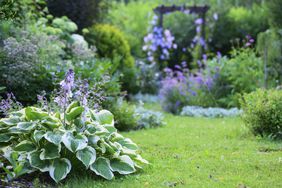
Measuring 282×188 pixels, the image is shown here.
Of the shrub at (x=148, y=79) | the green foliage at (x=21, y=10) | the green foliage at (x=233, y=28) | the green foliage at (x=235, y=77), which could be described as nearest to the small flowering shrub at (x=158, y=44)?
the shrub at (x=148, y=79)

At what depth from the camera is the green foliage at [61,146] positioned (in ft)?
15.1

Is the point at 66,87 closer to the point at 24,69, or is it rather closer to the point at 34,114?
the point at 34,114

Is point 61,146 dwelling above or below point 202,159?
above

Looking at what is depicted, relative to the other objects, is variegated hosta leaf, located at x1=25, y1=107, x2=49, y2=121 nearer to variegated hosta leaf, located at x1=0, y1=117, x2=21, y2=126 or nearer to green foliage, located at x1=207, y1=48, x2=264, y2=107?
variegated hosta leaf, located at x1=0, y1=117, x2=21, y2=126

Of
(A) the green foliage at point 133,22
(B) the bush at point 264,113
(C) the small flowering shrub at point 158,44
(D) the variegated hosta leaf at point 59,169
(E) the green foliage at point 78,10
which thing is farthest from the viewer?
(A) the green foliage at point 133,22

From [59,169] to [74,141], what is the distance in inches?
11.6

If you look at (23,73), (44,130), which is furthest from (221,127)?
(44,130)

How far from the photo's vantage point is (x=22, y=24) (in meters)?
8.44

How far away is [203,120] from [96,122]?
174 inches

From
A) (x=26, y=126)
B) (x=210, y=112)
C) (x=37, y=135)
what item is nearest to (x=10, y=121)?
(x=26, y=126)

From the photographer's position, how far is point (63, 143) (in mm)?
4715

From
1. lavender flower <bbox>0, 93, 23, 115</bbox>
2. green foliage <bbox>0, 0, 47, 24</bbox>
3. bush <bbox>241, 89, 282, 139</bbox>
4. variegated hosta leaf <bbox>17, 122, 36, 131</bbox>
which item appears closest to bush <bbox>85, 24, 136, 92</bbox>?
green foliage <bbox>0, 0, 47, 24</bbox>

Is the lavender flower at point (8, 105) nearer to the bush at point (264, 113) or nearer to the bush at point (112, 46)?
the bush at point (264, 113)

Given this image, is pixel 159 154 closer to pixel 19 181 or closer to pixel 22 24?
pixel 19 181
